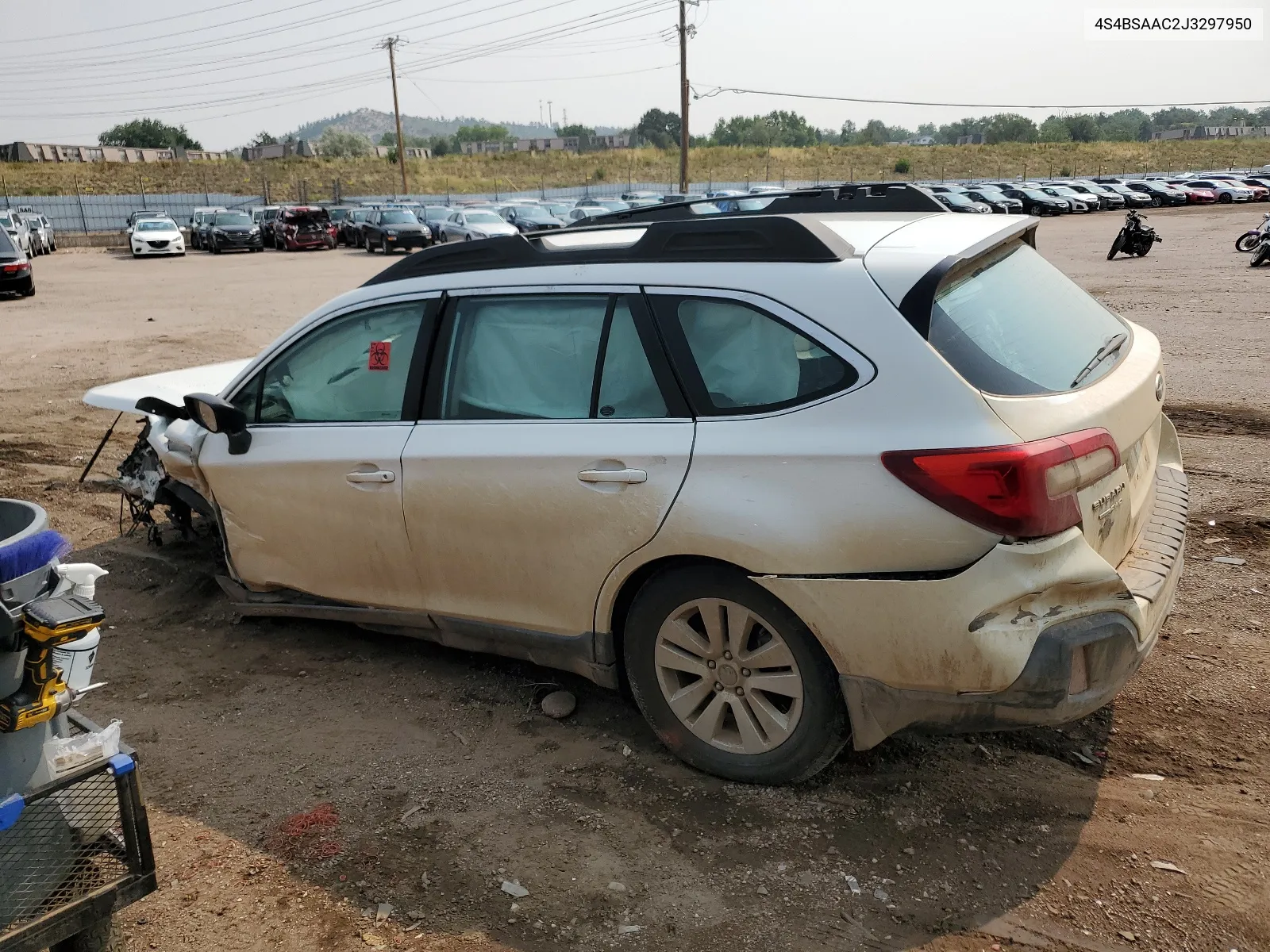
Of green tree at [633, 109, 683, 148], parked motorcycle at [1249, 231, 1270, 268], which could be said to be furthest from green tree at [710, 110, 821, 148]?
parked motorcycle at [1249, 231, 1270, 268]

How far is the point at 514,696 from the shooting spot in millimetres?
4062

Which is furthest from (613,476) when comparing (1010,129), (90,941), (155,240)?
(1010,129)

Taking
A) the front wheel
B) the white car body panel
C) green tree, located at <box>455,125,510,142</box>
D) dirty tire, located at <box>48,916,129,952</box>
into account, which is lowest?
dirty tire, located at <box>48,916,129,952</box>

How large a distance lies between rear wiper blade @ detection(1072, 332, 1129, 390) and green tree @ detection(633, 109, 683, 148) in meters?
122

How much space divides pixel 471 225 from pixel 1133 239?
→ 61.7ft

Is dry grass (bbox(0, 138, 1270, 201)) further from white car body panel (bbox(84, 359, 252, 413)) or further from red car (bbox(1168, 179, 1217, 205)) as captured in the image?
white car body panel (bbox(84, 359, 252, 413))

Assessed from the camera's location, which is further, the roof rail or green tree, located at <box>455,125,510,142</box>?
green tree, located at <box>455,125,510,142</box>

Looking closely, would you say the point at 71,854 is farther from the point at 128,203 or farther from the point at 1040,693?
the point at 128,203

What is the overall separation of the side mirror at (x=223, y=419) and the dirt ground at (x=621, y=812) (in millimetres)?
980

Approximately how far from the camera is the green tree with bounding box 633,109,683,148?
399ft

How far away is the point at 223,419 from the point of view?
13.9ft

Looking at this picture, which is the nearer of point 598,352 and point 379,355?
point 598,352

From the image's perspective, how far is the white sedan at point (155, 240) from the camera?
34188 millimetres

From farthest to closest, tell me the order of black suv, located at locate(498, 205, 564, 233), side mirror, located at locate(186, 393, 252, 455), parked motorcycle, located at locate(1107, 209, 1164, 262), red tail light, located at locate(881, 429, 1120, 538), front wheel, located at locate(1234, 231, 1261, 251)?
black suv, located at locate(498, 205, 564, 233), parked motorcycle, located at locate(1107, 209, 1164, 262), front wheel, located at locate(1234, 231, 1261, 251), side mirror, located at locate(186, 393, 252, 455), red tail light, located at locate(881, 429, 1120, 538)
